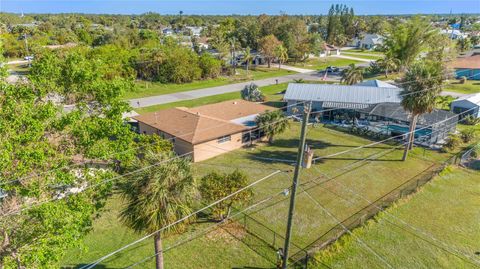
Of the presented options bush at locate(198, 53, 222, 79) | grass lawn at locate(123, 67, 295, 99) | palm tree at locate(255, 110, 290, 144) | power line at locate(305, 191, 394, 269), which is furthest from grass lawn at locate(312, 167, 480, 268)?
bush at locate(198, 53, 222, 79)

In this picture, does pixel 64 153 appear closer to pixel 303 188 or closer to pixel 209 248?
pixel 209 248

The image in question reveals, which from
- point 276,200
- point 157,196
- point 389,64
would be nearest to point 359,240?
point 276,200

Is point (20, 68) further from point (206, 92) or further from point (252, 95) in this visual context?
point (252, 95)

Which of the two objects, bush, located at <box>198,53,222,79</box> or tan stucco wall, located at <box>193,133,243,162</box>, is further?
bush, located at <box>198,53,222,79</box>

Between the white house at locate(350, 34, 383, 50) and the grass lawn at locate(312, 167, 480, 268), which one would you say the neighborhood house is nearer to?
the grass lawn at locate(312, 167, 480, 268)

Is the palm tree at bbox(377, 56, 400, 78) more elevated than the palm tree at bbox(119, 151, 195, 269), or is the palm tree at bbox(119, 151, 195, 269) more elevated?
the palm tree at bbox(377, 56, 400, 78)

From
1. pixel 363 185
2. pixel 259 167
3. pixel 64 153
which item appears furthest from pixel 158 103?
pixel 64 153

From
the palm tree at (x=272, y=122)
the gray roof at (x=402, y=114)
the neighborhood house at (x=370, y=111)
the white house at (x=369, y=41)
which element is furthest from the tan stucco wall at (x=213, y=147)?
the white house at (x=369, y=41)
